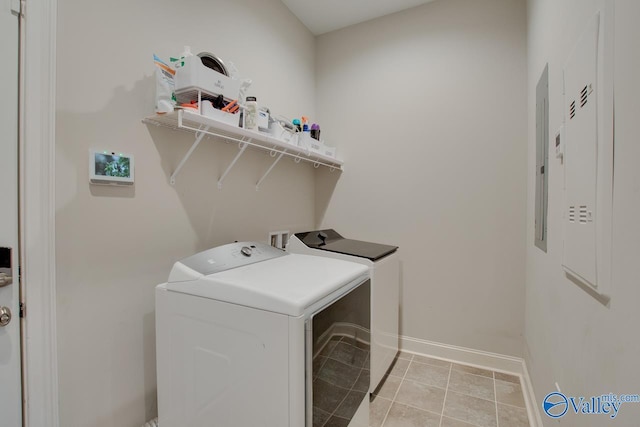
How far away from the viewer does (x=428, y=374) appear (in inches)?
85.7

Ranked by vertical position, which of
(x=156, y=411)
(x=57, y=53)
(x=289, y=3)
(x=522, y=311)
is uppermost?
(x=289, y=3)

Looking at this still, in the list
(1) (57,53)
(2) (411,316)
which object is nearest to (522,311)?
(2) (411,316)

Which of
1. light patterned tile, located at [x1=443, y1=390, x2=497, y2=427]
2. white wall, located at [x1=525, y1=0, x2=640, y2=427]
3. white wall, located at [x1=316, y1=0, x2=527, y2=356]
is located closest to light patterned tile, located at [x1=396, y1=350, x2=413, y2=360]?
white wall, located at [x1=316, y1=0, x2=527, y2=356]

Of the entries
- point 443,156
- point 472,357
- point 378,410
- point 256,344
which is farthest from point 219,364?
point 443,156

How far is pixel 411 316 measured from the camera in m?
2.52

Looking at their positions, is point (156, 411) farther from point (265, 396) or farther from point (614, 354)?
point (614, 354)

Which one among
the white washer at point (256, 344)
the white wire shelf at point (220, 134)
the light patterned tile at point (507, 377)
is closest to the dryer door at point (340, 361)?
the white washer at point (256, 344)

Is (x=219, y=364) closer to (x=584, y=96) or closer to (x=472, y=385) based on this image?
(x=584, y=96)

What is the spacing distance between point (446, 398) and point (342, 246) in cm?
118

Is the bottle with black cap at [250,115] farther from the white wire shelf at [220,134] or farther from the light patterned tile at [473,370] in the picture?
the light patterned tile at [473,370]

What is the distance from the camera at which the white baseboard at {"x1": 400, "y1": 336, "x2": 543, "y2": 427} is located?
2096 mm

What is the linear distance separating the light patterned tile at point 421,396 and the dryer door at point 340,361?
48 centimetres

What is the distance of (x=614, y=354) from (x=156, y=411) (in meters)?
1.81

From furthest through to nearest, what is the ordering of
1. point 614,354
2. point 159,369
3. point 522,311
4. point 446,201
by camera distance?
point 446,201, point 522,311, point 159,369, point 614,354
